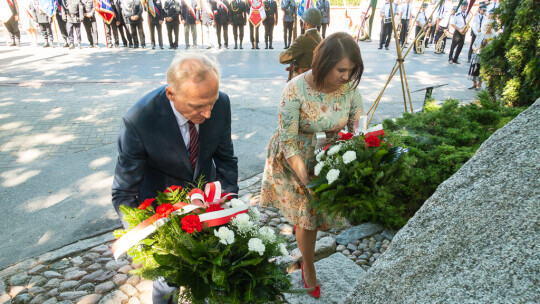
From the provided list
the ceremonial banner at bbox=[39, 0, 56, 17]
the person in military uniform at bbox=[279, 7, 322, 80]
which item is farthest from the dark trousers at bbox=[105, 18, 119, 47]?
the person in military uniform at bbox=[279, 7, 322, 80]

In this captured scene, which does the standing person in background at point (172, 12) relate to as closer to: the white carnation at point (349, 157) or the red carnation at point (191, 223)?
the white carnation at point (349, 157)

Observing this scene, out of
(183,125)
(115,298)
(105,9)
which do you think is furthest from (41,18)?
(183,125)

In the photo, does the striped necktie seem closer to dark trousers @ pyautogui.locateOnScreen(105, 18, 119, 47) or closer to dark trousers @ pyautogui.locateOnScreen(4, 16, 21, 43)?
dark trousers @ pyautogui.locateOnScreen(105, 18, 119, 47)

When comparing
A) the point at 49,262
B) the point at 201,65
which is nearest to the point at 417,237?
the point at 201,65

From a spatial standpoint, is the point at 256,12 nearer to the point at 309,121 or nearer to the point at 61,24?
the point at 61,24

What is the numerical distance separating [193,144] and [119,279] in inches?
63.2

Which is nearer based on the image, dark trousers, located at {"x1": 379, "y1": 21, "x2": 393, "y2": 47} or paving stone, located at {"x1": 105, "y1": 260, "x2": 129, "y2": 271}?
Result: paving stone, located at {"x1": 105, "y1": 260, "x2": 129, "y2": 271}

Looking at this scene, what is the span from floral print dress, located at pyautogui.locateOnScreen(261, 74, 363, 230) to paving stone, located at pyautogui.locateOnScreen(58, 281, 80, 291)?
189 cm

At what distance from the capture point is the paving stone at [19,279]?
3062mm

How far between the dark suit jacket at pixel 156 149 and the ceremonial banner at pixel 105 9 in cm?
1462

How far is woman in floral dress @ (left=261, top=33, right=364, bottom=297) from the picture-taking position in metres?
2.44

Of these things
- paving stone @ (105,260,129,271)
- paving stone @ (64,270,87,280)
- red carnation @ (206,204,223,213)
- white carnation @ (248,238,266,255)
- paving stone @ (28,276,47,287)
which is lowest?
paving stone @ (105,260,129,271)

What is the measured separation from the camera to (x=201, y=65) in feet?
6.52

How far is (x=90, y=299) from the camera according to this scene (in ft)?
9.59
